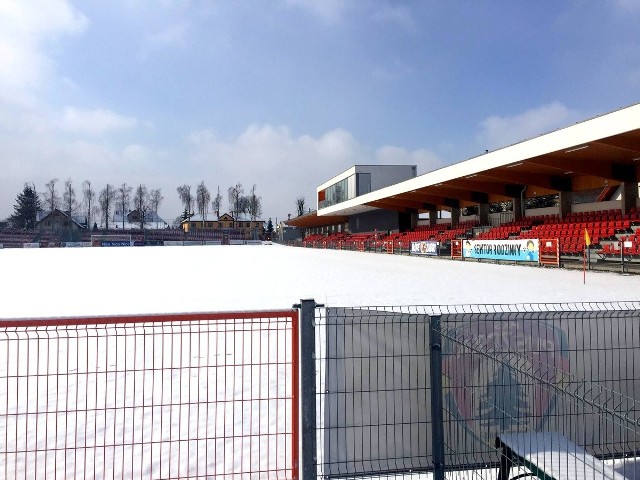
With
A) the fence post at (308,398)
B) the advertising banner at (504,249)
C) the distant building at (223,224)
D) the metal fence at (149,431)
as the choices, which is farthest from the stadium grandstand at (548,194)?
the distant building at (223,224)

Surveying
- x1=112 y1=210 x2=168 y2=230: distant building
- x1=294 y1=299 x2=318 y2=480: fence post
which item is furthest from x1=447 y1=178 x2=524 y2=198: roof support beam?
x1=112 y1=210 x2=168 y2=230: distant building

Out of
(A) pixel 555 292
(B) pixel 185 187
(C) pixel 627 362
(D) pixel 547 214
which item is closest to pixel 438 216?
(D) pixel 547 214

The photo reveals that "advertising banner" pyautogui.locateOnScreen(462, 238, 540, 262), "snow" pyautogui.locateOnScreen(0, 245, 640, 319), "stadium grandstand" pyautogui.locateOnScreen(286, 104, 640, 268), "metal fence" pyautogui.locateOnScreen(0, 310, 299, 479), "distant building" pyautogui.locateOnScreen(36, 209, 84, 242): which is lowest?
"metal fence" pyautogui.locateOnScreen(0, 310, 299, 479)

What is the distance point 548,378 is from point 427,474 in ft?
3.94

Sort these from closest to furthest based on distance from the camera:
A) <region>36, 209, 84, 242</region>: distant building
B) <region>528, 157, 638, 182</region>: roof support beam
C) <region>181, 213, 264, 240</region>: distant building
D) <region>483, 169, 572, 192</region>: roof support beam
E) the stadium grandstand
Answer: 1. the stadium grandstand
2. <region>528, 157, 638, 182</region>: roof support beam
3. <region>483, 169, 572, 192</region>: roof support beam
4. <region>36, 209, 84, 242</region>: distant building
5. <region>181, 213, 264, 240</region>: distant building

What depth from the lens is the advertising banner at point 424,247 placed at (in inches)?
1311

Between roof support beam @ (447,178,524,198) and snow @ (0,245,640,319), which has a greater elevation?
roof support beam @ (447,178,524,198)

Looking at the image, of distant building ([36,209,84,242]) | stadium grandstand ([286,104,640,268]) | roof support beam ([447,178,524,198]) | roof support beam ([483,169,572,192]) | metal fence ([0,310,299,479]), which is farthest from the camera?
distant building ([36,209,84,242])

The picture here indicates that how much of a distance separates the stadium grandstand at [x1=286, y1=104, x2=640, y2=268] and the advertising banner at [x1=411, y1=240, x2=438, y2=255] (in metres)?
0.55

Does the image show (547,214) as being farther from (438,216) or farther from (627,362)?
(627,362)

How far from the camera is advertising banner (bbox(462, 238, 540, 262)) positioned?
74.6 ft

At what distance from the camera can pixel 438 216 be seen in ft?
169

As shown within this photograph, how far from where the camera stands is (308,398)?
325 cm

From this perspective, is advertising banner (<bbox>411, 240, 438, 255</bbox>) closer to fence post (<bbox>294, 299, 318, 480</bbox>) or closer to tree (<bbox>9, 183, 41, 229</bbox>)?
fence post (<bbox>294, 299, 318, 480</bbox>)
